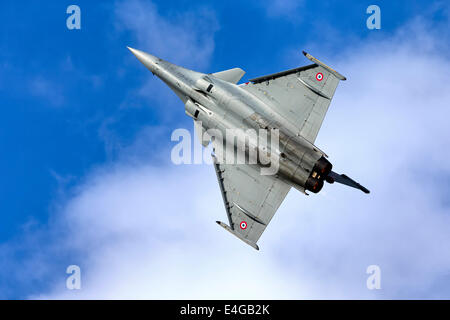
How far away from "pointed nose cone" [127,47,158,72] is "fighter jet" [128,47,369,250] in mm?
824

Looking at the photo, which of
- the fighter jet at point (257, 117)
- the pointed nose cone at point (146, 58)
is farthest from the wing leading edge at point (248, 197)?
the pointed nose cone at point (146, 58)

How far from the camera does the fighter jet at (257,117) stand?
3139cm

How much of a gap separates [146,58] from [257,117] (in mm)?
10830

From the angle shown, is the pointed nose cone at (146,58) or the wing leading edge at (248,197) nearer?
the wing leading edge at (248,197)

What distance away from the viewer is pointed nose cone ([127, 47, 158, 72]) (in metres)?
34.1

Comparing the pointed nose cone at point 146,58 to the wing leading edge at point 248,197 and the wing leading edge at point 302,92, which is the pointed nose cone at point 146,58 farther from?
the wing leading edge at point 248,197

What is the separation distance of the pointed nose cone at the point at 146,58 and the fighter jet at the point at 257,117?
82 cm

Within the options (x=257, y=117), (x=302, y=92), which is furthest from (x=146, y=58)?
(x=302, y=92)

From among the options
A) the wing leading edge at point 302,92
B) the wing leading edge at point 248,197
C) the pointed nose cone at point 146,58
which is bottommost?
A: the wing leading edge at point 248,197

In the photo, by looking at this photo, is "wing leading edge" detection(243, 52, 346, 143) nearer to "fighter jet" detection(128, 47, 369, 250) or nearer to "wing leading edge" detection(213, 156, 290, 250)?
"fighter jet" detection(128, 47, 369, 250)

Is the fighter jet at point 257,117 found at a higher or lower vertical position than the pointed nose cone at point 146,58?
lower

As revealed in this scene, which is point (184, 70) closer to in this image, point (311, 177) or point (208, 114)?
point (208, 114)

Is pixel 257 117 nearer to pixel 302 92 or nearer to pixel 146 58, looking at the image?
pixel 302 92

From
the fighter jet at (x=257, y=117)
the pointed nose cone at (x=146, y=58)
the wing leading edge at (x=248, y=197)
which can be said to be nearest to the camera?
the fighter jet at (x=257, y=117)
